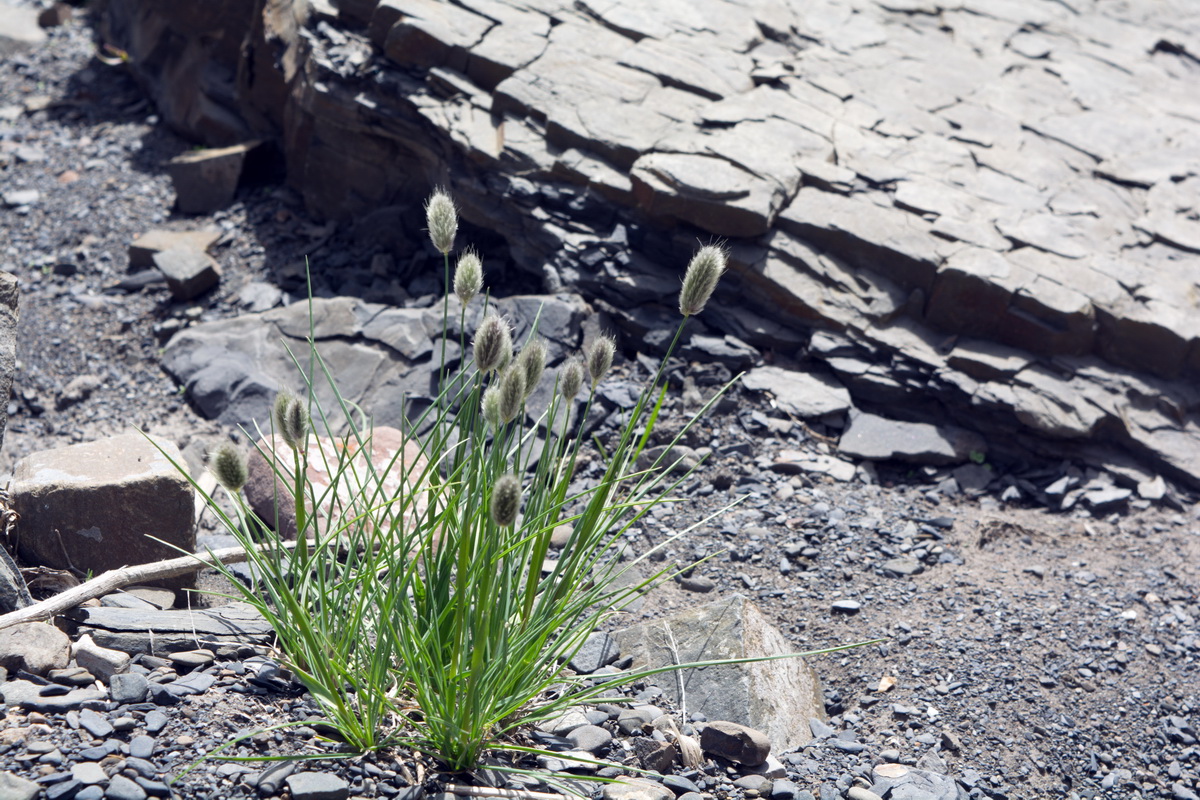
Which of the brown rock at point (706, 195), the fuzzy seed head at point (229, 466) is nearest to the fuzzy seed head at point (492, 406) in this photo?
the fuzzy seed head at point (229, 466)

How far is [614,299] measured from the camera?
14.1 ft

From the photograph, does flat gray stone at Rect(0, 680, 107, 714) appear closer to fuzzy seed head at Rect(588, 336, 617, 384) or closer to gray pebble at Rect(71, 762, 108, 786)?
gray pebble at Rect(71, 762, 108, 786)

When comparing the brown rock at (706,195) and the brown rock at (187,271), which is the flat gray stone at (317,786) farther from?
the brown rock at (187,271)

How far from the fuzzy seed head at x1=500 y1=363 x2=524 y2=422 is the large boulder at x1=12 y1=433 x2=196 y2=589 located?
120 cm

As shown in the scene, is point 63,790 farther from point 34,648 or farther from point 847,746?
point 847,746

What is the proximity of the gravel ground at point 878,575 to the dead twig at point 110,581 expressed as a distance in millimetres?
406

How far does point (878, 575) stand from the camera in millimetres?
3252

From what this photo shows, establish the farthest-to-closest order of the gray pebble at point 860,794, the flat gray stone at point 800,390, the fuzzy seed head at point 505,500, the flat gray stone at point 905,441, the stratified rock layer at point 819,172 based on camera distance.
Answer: the stratified rock layer at point 819,172 → the flat gray stone at point 800,390 → the flat gray stone at point 905,441 → the gray pebble at point 860,794 → the fuzzy seed head at point 505,500

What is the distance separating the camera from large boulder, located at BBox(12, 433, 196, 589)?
2502 millimetres

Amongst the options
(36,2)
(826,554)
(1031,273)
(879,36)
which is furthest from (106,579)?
(36,2)

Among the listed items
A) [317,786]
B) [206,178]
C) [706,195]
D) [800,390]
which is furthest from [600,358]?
[206,178]

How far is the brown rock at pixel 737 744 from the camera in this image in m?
2.23

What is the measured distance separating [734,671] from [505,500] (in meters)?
1.19

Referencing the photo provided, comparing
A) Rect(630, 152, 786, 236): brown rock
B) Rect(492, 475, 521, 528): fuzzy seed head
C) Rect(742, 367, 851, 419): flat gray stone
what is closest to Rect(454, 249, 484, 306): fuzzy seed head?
Rect(492, 475, 521, 528): fuzzy seed head
